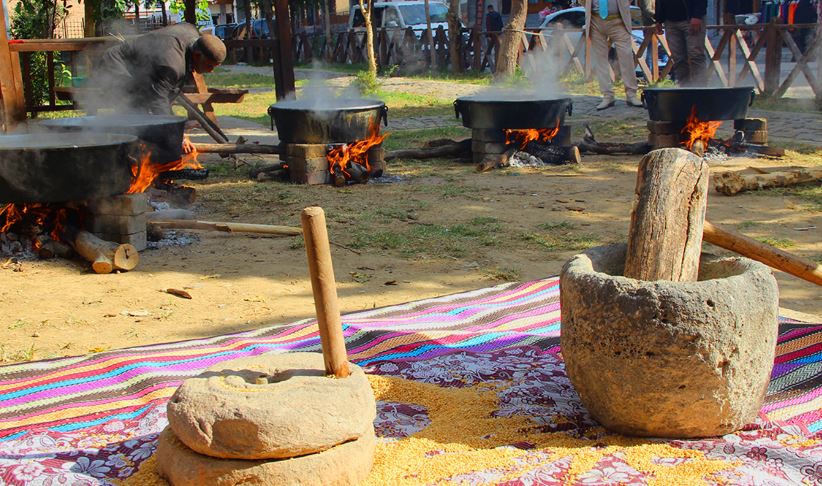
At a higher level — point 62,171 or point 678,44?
point 678,44

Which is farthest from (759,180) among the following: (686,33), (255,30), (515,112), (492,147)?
(255,30)

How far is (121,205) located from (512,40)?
1172 centimetres

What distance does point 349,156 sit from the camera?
8719 millimetres

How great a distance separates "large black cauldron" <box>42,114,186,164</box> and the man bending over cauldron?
110cm

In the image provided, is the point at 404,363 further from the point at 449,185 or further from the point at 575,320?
the point at 449,185

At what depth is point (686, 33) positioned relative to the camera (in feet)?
41.1

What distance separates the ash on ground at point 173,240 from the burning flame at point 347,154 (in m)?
2.16

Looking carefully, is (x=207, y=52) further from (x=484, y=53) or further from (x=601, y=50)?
(x=484, y=53)

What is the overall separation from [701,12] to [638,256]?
10382 millimetres

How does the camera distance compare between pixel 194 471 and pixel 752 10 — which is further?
pixel 752 10

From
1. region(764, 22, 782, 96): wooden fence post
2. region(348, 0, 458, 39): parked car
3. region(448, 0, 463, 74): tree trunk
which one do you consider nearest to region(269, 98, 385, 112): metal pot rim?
region(764, 22, 782, 96): wooden fence post

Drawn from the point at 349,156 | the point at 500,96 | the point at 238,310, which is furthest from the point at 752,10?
the point at 238,310

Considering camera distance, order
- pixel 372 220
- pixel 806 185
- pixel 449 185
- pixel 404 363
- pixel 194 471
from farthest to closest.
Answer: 1. pixel 449 185
2. pixel 806 185
3. pixel 372 220
4. pixel 404 363
5. pixel 194 471

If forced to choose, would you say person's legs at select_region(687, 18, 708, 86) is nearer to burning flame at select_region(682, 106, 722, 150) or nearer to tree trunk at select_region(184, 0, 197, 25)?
burning flame at select_region(682, 106, 722, 150)
